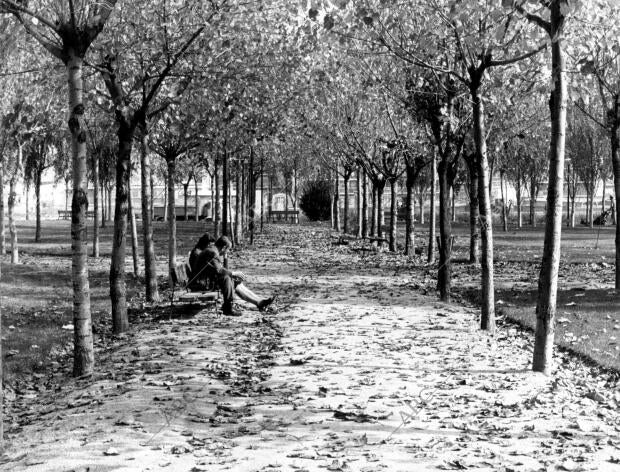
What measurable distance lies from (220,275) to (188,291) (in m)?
1.08

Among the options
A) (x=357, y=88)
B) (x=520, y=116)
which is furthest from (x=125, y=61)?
(x=357, y=88)

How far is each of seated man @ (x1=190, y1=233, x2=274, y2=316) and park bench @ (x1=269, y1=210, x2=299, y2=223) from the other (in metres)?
49.4

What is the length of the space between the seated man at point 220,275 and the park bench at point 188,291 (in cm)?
15

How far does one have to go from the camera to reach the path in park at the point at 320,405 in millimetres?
5172

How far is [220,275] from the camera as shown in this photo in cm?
1209

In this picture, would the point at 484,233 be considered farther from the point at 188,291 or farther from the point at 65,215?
the point at 65,215

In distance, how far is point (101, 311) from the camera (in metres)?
13.1

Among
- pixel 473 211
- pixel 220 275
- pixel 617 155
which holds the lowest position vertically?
pixel 220 275

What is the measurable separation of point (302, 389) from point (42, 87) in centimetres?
833

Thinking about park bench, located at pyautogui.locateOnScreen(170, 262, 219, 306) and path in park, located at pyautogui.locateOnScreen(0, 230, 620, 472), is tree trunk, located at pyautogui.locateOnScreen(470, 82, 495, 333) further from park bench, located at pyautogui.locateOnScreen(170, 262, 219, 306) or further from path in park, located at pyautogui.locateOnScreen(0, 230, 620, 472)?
park bench, located at pyautogui.locateOnScreen(170, 262, 219, 306)

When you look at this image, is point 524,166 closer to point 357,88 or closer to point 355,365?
point 357,88

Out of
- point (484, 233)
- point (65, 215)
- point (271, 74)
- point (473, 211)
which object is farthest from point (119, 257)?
point (65, 215)

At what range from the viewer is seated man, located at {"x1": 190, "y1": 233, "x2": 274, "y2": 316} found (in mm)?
12156

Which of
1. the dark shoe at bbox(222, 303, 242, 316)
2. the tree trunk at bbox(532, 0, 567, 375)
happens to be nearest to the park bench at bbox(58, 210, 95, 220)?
the dark shoe at bbox(222, 303, 242, 316)
